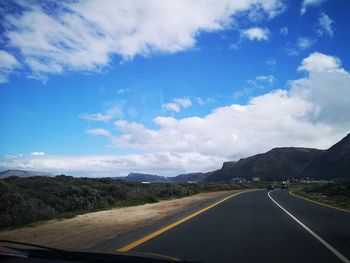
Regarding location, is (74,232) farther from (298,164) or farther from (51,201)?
(298,164)

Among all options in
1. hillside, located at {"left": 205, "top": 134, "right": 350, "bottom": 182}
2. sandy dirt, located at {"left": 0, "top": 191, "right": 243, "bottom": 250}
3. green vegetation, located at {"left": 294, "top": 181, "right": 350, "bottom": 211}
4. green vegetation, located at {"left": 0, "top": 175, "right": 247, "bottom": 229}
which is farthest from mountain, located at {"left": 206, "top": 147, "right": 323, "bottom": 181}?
sandy dirt, located at {"left": 0, "top": 191, "right": 243, "bottom": 250}

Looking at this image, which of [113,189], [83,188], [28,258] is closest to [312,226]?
[28,258]

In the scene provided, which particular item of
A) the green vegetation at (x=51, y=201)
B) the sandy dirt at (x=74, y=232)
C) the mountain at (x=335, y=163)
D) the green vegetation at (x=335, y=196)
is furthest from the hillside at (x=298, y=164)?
the sandy dirt at (x=74, y=232)

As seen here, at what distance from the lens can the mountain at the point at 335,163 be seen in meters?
139

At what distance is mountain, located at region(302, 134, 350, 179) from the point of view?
139 meters

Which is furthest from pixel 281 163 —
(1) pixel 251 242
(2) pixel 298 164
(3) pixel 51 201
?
(1) pixel 251 242

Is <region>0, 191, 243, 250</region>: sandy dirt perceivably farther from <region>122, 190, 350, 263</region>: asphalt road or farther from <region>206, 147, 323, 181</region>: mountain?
<region>206, 147, 323, 181</region>: mountain

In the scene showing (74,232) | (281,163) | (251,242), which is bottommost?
(251,242)

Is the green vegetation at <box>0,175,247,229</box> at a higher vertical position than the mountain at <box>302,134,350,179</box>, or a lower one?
lower

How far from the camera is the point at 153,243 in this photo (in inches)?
421

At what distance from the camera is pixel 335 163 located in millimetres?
147000

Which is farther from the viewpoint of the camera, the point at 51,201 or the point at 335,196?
the point at 335,196

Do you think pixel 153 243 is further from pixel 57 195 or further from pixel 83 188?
pixel 83 188

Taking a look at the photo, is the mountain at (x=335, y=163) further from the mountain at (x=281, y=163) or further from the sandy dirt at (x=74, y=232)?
the sandy dirt at (x=74, y=232)
